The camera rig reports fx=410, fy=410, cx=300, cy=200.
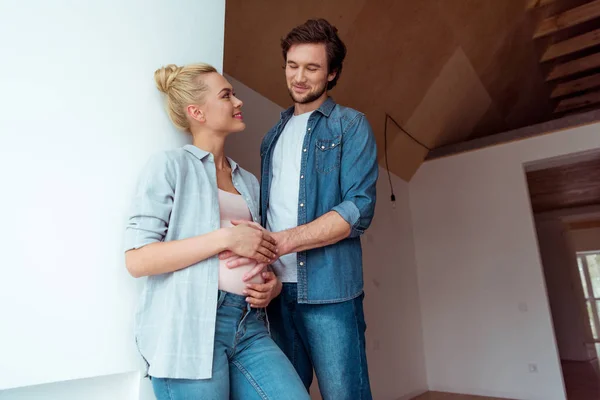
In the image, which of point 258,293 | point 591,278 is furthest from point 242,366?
point 591,278

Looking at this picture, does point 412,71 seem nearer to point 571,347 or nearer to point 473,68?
point 473,68

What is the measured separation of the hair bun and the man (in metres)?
0.43

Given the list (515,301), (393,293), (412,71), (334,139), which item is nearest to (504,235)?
(515,301)

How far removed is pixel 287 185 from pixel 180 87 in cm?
43

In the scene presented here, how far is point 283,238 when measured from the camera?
1.04m

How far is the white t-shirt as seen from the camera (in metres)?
1.22

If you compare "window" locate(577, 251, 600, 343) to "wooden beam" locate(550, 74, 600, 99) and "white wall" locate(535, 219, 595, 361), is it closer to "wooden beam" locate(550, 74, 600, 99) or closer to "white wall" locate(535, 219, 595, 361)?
"white wall" locate(535, 219, 595, 361)

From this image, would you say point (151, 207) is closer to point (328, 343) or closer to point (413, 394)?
point (328, 343)

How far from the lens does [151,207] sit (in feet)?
2.93

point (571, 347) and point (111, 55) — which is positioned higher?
point (111, 55)

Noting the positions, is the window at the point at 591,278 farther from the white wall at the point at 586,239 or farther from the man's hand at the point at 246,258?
the man's hand at the point at 246,258

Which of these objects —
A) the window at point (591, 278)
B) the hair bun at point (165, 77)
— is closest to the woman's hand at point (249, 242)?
the hair bun at point (165, 77)

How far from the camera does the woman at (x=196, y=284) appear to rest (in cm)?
85

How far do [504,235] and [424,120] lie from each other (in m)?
1.40
